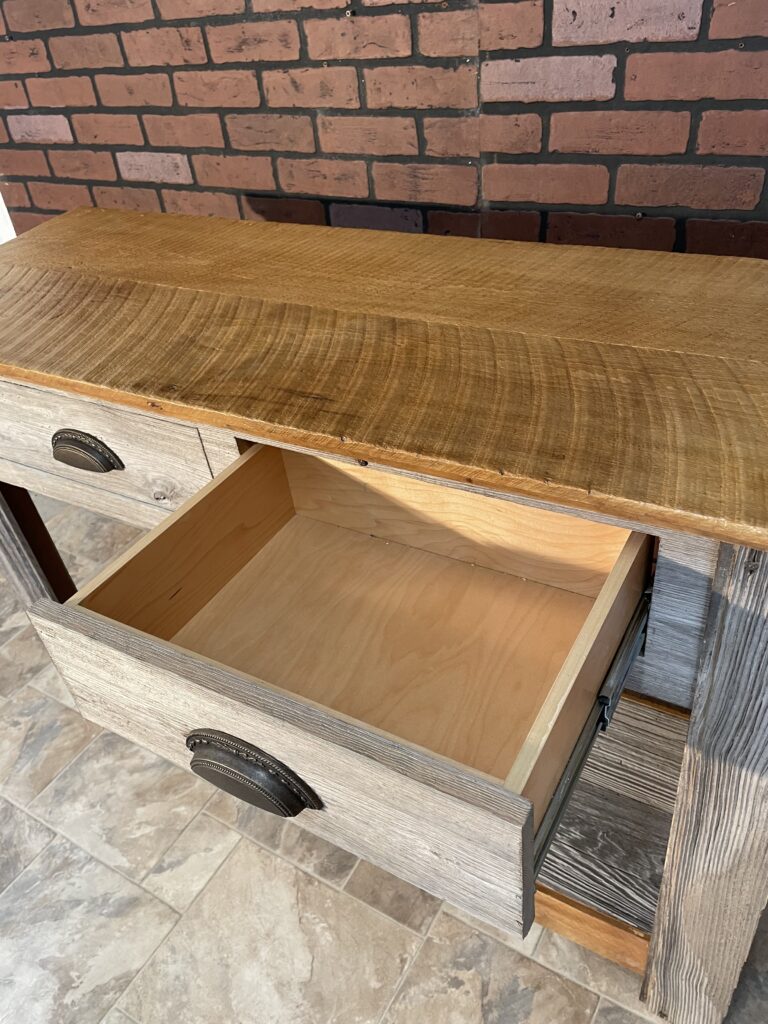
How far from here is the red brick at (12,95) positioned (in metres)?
1.75

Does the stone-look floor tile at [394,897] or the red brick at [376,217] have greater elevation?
the red brick at [376,217]

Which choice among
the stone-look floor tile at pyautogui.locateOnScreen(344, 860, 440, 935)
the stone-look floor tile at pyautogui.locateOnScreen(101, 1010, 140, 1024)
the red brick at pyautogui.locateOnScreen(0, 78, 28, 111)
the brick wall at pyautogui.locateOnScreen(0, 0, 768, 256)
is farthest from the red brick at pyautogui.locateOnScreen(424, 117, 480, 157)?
the stone-look floor tile at pyautogui.locateOnScreen(101, 1010, 140, 1024)

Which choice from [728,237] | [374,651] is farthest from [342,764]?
[728,237]

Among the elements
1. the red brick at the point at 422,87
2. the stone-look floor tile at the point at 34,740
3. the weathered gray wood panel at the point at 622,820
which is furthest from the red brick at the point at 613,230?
the stone-look floor tile at the point at 34,740

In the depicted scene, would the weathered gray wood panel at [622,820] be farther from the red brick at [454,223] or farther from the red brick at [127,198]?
the red brick at [127,198]

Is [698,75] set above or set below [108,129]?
above

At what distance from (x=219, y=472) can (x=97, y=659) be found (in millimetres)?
308

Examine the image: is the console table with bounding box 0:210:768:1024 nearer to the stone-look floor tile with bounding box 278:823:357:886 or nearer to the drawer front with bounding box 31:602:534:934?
the drawer front with bounding box 31:602:534:934

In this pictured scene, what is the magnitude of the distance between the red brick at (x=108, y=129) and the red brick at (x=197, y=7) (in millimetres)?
249

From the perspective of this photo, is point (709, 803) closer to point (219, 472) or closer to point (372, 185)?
point (219, 472)

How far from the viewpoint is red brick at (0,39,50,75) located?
1.65 meters

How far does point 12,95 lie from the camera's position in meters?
1.78

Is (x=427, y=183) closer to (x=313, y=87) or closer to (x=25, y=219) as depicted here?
(x=313, y=87)

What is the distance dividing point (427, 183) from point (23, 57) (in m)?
1.02
